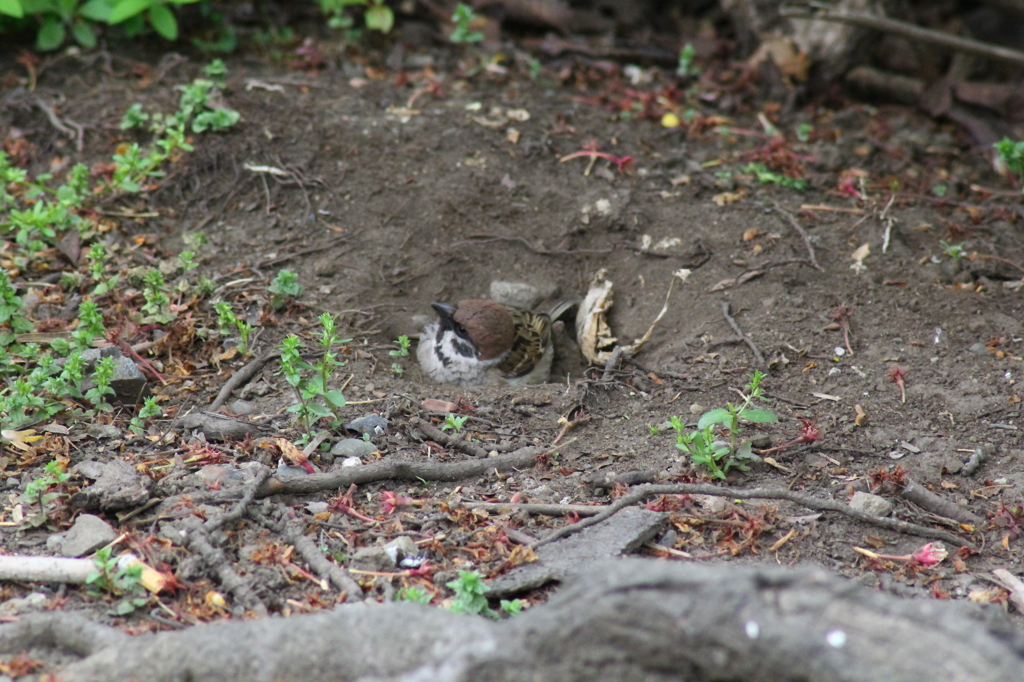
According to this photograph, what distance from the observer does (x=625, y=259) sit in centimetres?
580

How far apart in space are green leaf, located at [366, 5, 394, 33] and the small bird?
2.62m

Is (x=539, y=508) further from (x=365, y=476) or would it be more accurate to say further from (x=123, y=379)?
(x=123, y=379)

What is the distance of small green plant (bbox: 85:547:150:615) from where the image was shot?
112 inches

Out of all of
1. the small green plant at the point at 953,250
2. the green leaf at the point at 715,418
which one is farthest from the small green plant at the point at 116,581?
the small green plant at the point at 953,250

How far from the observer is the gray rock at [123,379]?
162 inches

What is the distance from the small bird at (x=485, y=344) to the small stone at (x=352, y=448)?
1.77 metres

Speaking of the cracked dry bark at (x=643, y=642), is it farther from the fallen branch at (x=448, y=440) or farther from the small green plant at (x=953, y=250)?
the small green plant at (x=953, y=250)

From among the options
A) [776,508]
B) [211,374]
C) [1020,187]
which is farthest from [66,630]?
[1020,187]

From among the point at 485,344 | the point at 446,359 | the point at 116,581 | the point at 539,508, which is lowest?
the point at 446,359

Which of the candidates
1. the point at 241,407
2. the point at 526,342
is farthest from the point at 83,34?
the point at 526,342

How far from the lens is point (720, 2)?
7.74m

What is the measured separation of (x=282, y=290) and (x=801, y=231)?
3249 mm

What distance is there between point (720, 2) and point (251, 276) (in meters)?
5.01

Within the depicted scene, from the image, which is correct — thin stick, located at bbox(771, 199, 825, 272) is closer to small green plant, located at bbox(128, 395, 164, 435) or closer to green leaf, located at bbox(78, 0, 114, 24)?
small green plant, located at bbox(128, 395, 164, 435)
